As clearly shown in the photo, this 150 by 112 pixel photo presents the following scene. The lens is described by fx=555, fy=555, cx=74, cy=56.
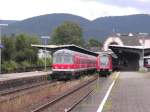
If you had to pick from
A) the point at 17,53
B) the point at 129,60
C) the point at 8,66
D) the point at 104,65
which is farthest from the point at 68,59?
the point at 129,60

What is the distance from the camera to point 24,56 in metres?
97.9

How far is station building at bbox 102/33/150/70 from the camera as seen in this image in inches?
4250

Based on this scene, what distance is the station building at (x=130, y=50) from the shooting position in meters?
108

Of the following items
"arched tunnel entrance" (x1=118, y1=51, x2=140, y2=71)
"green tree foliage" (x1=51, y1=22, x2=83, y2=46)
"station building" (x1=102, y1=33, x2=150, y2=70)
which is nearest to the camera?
"station building" (x1=102, y1=33, x2=150, y2=70)

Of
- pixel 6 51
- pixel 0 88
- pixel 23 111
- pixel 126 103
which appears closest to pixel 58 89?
pixel 0 88

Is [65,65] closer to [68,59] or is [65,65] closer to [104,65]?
[68,59]

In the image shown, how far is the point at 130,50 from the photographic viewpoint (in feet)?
359

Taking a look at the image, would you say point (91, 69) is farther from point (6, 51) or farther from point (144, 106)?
point (144, 106)

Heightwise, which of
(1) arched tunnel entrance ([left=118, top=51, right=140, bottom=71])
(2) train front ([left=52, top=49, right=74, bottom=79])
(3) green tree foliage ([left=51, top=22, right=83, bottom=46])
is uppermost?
(3) green tree foliage ([left=51, top=22, right=83, bottom=46])

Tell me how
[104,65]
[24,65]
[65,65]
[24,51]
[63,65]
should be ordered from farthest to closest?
1. [24,51]
2. [24,65]
3. [104,65]
4. [63,65]
5. [65,65]

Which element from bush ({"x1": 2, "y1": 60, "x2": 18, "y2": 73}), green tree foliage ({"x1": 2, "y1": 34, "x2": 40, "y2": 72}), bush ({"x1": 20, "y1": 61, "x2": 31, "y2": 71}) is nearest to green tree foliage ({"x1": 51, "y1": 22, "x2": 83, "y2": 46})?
green tree foliage ({"x1": 2, "y1": 34, "x2": 40, "y2": 72})

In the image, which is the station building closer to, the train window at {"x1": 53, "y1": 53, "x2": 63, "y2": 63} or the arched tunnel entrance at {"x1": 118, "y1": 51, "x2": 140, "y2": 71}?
the arched tunnel entrance at {"x1": 118, "y1": 51, "x2": 140, "y2": 71}

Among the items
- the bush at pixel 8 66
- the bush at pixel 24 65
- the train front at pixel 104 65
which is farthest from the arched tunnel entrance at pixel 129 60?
the train front at pixel 104 65

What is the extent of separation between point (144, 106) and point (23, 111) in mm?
5684
